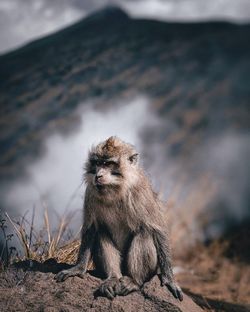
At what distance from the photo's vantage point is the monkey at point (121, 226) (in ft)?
15.4

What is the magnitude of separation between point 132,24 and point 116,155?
371 inches

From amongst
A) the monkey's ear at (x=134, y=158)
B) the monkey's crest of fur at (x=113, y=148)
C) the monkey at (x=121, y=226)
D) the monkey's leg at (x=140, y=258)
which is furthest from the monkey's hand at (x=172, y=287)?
the monkey's crest of fur at (x=113, y=148)

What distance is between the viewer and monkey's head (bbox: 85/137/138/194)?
463 centimetres

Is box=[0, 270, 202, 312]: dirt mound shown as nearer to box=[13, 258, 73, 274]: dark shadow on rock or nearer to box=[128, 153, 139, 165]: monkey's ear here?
box=[13, 258, 73, 274]: dark shadow on rock

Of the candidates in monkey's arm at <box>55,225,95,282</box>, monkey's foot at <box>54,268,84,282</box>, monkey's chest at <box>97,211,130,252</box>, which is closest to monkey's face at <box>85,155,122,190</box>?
monkey's chest at <box>97,211,130,252</box>

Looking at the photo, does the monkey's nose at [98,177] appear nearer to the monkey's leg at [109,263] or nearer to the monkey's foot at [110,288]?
the monkey's leg at [109,263]

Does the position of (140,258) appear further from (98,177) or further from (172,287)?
(98,177)

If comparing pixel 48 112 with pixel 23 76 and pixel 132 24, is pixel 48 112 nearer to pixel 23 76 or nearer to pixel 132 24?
pixel 23 76

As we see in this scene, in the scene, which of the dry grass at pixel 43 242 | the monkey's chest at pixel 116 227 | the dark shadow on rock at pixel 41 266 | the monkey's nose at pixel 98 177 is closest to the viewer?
the monkey's nose at pixel 98 177

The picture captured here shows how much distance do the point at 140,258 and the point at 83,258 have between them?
1.69ft

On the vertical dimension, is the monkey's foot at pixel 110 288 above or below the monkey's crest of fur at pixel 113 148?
below

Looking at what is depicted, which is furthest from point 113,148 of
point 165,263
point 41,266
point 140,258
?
point 41,266

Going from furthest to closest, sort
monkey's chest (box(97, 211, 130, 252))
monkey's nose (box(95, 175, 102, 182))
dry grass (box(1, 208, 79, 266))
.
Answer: dry grass (box(1, 208, 79, 266)) < monkey's chest (box(97, 211, 130, 252)) < monkey's nose (box(95, 175, 102, 182))

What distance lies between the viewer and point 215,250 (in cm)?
1092
